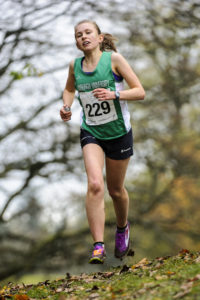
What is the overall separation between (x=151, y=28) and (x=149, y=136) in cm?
306

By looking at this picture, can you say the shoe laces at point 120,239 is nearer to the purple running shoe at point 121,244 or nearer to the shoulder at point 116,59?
the purple running shoe at point 121,244

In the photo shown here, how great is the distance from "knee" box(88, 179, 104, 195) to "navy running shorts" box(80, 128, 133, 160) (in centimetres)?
44

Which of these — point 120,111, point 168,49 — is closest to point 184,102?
point 168,49

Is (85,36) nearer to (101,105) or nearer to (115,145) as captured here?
(101,105)

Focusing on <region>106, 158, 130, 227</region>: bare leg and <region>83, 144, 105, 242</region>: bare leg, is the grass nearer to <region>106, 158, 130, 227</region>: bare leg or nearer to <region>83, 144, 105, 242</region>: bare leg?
<region>83, 144, 105, 242</region>: bare leg

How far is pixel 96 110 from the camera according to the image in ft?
13.5

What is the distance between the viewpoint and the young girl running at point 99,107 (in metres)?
3.91

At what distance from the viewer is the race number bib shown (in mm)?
4105


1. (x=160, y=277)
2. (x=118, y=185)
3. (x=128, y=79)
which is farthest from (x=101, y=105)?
(x=160, y=277)

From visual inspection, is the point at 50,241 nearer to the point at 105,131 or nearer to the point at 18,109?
the point at 18,109

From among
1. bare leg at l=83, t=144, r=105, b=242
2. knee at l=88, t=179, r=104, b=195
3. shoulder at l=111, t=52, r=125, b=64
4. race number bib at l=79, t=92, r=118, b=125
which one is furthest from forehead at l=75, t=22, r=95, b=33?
knee at l=88, t=179, r=104, b=195

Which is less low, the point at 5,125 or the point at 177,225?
the point at 5,125

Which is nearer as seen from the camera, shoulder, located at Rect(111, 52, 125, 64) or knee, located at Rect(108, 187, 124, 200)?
shoulder, located at Rect(111, 52, 125, 64)

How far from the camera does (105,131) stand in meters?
4.19
